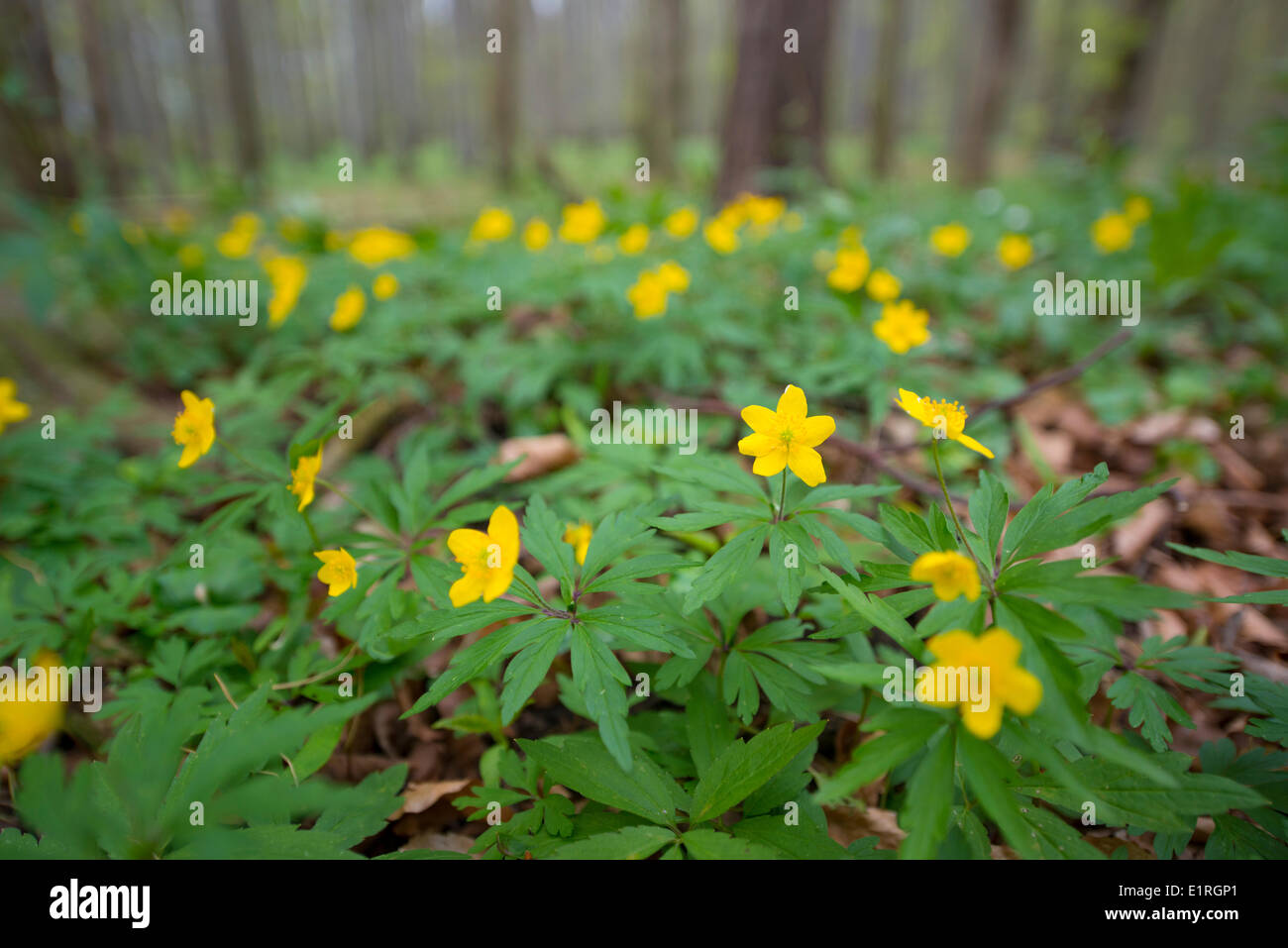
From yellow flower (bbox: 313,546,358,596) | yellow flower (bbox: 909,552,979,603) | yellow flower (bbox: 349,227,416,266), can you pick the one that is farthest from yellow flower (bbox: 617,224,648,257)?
yellow flower (bbox: 909,552,979,603)

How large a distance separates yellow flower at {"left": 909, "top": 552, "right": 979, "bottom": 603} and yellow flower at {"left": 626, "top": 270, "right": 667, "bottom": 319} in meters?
1.97

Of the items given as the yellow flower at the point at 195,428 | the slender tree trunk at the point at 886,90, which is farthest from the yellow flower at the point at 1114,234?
the slender tree trunk at the point at 886,90

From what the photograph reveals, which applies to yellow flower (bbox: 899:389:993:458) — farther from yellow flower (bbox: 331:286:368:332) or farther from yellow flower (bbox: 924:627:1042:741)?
yellow flower (bbox: 331:286:368:332)

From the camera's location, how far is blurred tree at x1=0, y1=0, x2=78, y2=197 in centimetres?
387

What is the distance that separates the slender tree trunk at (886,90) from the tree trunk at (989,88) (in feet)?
5.60

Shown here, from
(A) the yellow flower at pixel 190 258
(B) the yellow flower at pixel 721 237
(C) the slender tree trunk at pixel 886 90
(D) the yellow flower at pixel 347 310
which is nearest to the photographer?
(D) the yellow flower at pixel 347 310

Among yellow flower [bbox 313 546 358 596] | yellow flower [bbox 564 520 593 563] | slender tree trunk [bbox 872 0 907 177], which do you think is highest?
slender tree trunk [bbox 872 0 907 177]

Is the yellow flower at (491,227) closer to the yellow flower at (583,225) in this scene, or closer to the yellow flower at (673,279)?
the yellow flower at (583,225)

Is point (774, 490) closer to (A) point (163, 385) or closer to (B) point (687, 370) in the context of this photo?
(B) point (687, 370)

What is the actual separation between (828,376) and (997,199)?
3780 mm

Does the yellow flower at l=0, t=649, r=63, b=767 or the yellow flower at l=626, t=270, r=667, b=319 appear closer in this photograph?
the yellow flower at l=0, t=649, r=63, b=767

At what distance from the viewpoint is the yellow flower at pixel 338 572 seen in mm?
1281

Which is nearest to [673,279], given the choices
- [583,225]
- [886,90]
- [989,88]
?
[583,225]

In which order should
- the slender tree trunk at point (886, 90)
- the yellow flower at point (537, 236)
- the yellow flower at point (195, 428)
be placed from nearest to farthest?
the yellow flower at point (195, 428) < the yellow flower at point (537, 236) < the slender tree trunk at point (886, 90)
